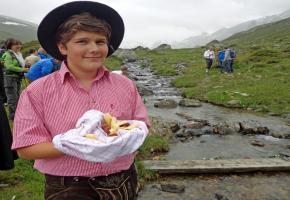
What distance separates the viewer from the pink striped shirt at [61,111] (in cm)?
A: 298

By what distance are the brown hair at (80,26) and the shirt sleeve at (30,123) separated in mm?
553

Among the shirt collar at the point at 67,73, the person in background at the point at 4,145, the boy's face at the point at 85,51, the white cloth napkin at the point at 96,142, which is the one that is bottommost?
the person in background at the point at 4,145

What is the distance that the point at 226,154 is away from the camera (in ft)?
36.4

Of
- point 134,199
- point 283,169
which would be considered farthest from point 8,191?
point 283,169

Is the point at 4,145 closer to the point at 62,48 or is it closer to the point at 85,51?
the point at 62,48

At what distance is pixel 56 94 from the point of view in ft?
10.2

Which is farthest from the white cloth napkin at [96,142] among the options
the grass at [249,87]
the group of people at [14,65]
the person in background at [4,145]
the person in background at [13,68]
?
the grass at [249,87]

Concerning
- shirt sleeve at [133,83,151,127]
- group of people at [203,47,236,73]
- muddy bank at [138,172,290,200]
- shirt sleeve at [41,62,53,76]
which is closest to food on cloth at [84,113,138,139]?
shirt sleeve at [133,83,151,127]

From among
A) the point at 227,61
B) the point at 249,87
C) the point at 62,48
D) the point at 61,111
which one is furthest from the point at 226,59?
the point at 61,111

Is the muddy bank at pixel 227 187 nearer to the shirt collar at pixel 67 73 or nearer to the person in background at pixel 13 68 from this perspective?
the shirt collar at pixel 67 73

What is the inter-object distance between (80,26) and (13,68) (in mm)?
9113

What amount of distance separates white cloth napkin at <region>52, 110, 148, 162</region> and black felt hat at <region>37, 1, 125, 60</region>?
964mm

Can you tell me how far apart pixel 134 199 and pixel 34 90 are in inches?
54.5

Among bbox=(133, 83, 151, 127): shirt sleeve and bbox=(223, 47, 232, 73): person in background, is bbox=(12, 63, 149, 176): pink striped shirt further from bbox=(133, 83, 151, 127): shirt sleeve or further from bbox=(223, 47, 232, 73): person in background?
bbox=(223, 47, 232, 73): person in background
